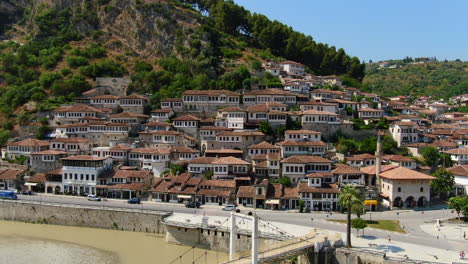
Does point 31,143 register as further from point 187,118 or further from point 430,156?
point 430,156

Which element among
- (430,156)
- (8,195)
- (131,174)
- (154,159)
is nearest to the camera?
(8,195)

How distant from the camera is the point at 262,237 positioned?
34.8m

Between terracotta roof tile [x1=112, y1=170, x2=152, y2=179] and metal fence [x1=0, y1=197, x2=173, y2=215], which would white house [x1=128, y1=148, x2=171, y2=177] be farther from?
metal fence [x1=0, y1=197, x2=173, y2=215]

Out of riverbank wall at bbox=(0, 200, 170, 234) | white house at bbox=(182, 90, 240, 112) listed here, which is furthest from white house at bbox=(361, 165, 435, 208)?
white house at bbox=(182, 90, 240, 112)

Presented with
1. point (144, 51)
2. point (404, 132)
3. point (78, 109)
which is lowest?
point (404, 132)

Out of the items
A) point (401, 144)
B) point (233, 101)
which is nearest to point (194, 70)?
point (233, 101)

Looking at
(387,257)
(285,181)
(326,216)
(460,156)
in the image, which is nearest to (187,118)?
(285,181)

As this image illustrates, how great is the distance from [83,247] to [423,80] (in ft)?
456

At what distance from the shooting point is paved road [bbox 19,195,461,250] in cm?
3566

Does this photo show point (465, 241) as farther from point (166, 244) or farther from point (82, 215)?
point (82, 215)

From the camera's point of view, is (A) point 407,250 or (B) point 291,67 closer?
(A) point 407,250

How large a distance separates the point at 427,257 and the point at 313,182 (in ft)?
56.6

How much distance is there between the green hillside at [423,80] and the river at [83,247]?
10042 cm

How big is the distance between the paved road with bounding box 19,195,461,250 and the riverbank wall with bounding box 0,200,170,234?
6.81ft
